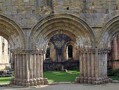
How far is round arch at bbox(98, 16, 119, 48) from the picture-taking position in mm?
16000

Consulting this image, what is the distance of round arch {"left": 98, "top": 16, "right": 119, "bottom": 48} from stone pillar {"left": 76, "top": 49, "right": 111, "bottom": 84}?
0.35 m

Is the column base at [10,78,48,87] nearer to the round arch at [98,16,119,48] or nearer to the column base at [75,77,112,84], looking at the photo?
the column base at [75,77,112,84]

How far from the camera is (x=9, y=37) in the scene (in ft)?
53.5

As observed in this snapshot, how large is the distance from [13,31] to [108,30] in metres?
4.52

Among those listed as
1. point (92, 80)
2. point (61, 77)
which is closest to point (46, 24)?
point (92, 80)

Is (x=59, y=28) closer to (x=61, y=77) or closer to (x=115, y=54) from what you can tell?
(x=61, y=77)

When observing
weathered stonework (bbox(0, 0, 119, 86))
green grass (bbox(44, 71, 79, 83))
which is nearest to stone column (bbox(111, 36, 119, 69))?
green grass (bbox(44, 71, 79, 83))

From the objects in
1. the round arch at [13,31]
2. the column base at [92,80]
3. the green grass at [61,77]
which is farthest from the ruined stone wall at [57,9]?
the green grass at [61,77]

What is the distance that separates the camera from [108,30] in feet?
53.0

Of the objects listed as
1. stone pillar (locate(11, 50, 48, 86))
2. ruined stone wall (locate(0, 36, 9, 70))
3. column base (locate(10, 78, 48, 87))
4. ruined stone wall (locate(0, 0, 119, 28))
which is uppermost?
ruined stone wall (locate(0, 0, 119, 28))

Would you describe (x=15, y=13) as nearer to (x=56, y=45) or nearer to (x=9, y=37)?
(x=9, y=37)

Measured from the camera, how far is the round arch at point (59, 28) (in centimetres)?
1583

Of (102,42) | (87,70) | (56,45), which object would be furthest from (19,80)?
(56,45)

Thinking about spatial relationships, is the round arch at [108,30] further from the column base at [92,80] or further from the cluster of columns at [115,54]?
the cluster of columns at [115,54]
